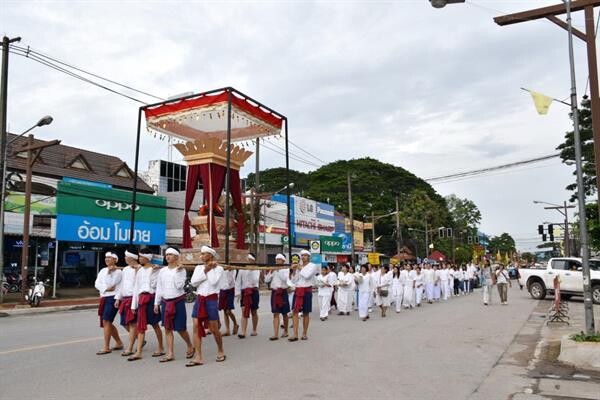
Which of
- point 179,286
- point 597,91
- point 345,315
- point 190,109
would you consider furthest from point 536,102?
point 345,315

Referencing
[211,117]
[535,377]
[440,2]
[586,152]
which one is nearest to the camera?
[535,377]

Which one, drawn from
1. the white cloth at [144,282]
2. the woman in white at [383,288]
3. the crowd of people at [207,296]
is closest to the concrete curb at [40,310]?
the crowd of people at [207,296]

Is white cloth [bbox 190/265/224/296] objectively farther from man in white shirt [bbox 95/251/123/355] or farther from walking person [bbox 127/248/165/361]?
man in white shirt [bbox 95/251/123/355]

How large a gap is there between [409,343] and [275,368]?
343 centimetres

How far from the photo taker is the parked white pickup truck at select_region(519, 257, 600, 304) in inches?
758

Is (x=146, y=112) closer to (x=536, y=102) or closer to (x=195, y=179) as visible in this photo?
(x=195, y=179)

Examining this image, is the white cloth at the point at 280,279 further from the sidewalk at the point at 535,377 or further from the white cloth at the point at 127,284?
the sidewalk at the point at 535,377

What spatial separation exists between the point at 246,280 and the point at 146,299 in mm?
2913

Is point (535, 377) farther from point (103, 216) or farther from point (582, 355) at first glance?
point (103, 216)

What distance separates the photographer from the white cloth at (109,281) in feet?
28.6

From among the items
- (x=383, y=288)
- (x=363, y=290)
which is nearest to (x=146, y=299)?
(x=363, y=290)

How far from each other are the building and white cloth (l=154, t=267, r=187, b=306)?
1496 centimetres

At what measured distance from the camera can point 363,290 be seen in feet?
50.0

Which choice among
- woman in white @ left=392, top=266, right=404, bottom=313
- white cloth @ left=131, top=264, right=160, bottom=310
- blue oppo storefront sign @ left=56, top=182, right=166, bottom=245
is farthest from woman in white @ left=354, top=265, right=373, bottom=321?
blue oppo storefront sign @ left=56, top=182, right=166, bottom=245
